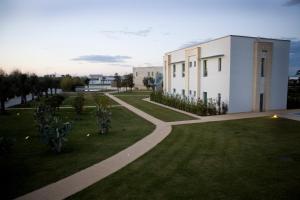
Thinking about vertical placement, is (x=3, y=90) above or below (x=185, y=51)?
below

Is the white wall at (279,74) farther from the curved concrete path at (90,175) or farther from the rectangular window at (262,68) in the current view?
the curved concrete path at (90,175)

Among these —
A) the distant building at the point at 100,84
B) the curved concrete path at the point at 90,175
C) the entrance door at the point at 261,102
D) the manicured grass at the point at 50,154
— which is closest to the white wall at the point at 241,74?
the entrance door at the point at 261,102

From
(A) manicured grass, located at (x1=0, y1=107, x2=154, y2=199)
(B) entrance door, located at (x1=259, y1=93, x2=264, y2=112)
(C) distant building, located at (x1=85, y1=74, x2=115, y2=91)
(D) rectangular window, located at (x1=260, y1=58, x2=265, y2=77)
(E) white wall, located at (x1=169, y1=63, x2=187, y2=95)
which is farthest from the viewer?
(C) distant building, located at (x1=85, y1=74, x2=115, y2=91)

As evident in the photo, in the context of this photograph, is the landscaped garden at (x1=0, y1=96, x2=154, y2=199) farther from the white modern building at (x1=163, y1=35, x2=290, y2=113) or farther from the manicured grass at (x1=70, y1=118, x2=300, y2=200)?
the white modern building at (x1=163, y1=35, x2=290, y2=113)

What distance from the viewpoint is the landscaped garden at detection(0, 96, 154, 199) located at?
842 cm

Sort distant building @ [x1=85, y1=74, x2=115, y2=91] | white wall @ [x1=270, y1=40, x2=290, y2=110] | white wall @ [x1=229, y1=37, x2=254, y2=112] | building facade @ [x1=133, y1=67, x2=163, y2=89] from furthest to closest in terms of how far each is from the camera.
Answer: distant building @ [x1=85, y1=74, x2=115, y2=91] → building facade @ [x1=133, y1=67, x2=163, y2=89] → white wall @ [x1=270, y1=40, x2=290, y2=110] → white wall @ [x1=229, y1=37, x2=254, y2=112]

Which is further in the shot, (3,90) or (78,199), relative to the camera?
(3,90)

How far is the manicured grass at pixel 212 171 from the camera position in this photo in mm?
7402

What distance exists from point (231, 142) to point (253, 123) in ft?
22.1

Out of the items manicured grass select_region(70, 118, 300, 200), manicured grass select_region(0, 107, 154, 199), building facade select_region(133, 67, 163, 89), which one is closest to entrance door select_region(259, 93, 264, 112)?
manicured grass select_region(70, 118, 300, 200)

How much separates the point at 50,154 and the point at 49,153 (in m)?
0.19

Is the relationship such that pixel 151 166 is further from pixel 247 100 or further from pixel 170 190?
pixel 247 100

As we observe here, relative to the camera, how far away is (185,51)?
3197 centimetres

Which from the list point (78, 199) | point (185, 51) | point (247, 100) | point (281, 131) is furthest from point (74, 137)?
point (185, 51)
